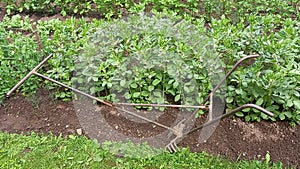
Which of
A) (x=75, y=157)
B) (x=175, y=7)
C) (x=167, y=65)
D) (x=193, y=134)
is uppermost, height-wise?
(x=175, y=7)

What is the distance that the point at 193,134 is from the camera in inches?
136

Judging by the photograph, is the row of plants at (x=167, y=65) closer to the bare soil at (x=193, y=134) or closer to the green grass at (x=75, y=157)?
the bare soil at (x=193, y=134)

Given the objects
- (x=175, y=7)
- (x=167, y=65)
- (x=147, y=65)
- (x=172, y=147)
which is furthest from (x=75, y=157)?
(x=175, y=7)

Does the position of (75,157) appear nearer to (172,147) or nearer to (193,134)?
(172,147)

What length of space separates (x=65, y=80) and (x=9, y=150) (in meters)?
0.91

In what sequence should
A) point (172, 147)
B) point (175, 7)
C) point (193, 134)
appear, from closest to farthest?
point (172, 147)
point (193, 134)
point (175, 7)

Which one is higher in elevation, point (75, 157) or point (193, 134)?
point (193, 134)

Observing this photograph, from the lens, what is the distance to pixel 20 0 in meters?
6.09

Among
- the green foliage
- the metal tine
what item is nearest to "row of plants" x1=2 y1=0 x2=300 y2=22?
the green foliage

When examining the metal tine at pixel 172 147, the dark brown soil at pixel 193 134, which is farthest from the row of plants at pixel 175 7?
the metal tine at pixel 172 147

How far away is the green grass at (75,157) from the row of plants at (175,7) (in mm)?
2055

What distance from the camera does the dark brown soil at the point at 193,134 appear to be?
10.7 feet

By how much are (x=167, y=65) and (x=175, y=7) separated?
208cm

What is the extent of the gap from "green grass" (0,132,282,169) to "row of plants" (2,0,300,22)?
2055 millimetres
